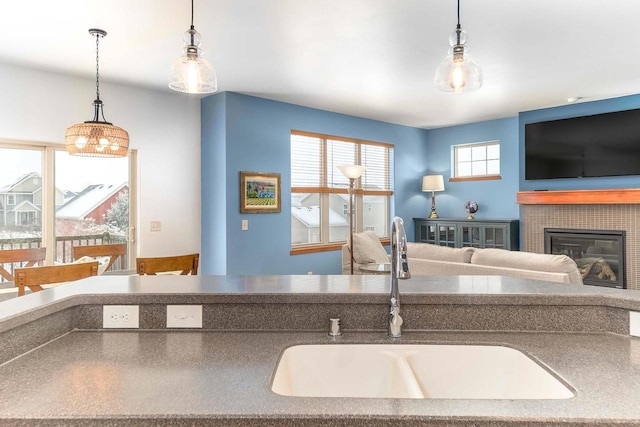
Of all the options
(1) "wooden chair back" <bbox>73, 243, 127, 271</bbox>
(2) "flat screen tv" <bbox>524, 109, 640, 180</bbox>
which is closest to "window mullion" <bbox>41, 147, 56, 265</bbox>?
(1) "wooden chair back" <bbox>73, 243, 127, 271</bbox>

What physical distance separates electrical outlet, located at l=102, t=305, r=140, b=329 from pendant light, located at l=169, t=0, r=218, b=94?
996mm

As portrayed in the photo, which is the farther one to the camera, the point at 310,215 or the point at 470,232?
the point at 470,232

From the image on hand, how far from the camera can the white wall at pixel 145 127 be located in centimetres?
375

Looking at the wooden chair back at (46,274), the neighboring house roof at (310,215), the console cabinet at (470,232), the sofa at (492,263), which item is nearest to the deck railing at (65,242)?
the wooden chair back at (46,274)

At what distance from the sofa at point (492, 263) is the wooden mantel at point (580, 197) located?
7.89 feet

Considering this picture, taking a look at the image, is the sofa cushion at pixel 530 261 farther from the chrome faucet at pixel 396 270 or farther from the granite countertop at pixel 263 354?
the chrome faucet at pixel 396 270

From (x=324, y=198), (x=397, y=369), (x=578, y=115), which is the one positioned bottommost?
(x=397, y=369)

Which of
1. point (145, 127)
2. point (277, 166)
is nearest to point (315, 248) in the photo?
point (277, 166)

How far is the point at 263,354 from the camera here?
119cm

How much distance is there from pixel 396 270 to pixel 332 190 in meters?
4.62

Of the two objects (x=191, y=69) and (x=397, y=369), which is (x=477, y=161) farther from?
(x=397, y=369)

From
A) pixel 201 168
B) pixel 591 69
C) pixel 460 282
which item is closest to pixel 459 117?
pixel 591 69

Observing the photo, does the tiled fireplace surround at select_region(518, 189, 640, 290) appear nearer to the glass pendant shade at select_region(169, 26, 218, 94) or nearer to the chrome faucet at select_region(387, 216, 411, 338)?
the chrome faucet at select_region(387, 216, 411, 338)

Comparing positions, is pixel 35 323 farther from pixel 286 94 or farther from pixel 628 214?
pixel 628 214
